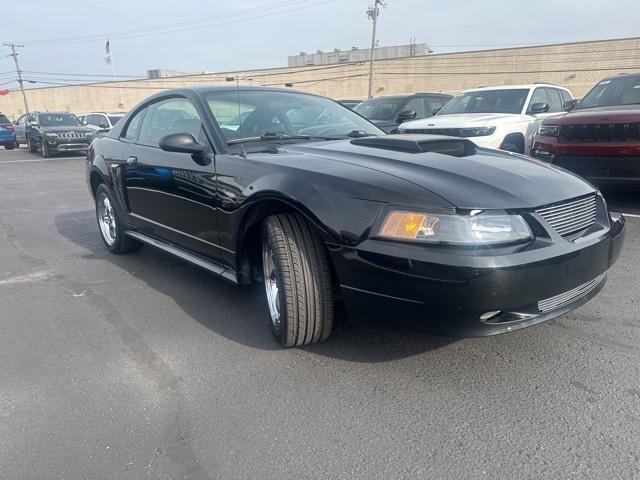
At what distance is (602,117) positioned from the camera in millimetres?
5660

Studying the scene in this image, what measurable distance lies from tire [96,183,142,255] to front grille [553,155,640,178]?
16.0 feet

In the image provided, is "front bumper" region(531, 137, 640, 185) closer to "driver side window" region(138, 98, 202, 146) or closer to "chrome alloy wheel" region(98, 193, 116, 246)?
"driver side window" region(138, 98, 202, 146)

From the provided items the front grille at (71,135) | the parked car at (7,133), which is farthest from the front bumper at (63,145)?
the parked car at (7,133)

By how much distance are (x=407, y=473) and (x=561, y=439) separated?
0.68 meters

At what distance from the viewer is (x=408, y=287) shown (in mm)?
2238

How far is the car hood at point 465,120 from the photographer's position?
287 inches

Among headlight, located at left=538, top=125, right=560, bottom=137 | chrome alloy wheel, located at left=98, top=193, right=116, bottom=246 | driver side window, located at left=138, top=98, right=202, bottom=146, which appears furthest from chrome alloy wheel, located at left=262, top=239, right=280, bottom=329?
headlight, located at left=538, top=125, right=560, bottom=137

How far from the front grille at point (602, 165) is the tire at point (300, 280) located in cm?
441

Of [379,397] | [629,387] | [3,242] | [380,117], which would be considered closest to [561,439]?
[629,387]

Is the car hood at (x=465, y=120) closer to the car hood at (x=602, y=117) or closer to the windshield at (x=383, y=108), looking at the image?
the car hood at (x=602, y=117)

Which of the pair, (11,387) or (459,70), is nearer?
(11,387)

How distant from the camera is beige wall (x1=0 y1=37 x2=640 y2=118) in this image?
34906 millimetres

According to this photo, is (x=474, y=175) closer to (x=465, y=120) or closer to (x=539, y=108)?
(x=465, y=120)

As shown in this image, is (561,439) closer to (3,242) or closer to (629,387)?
(629,387)
